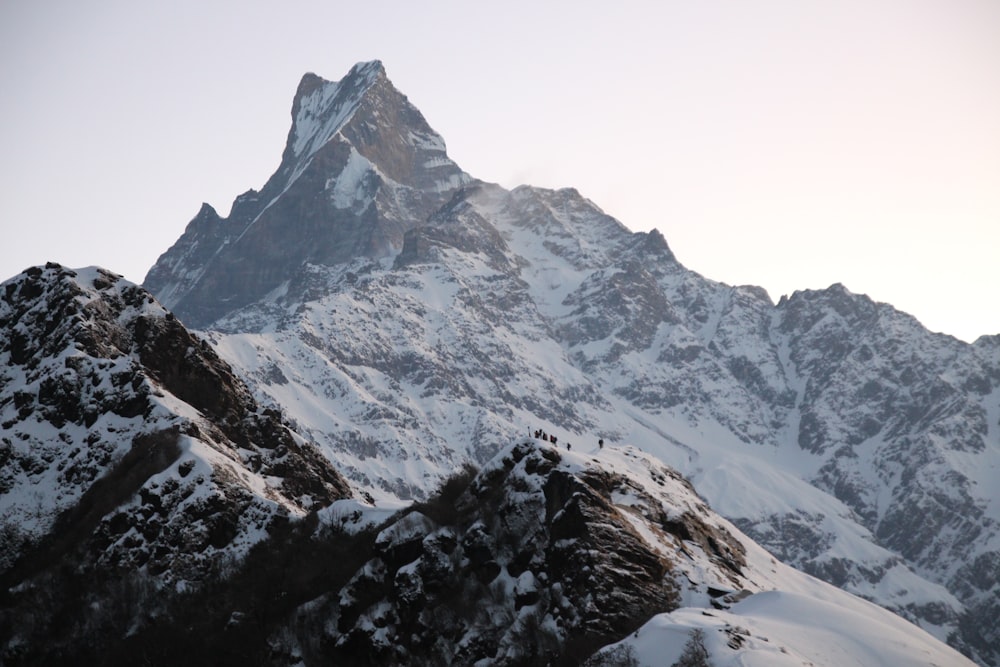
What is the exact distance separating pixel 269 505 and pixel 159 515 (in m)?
9.24

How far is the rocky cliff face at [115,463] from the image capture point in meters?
95.7

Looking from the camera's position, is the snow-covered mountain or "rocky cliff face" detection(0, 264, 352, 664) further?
"rocky cliff face" detection(0, 264, 352, 664)

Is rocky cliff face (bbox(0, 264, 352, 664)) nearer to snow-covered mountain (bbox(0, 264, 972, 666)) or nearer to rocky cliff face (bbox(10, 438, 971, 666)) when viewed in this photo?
snow-covered mountain (bbox(0, 264, 972, 666))

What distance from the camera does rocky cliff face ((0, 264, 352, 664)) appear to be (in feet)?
314

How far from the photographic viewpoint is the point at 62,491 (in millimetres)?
105812

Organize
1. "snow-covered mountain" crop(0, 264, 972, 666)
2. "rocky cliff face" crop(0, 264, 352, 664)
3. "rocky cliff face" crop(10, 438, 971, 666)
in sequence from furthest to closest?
1. "rocky cliff face" crop(0, 264, 352, 664)
2. "snow-covered mountain" crop(0, 264, 972, 666)
3. "rocky cliff face" crop(10, 438, 971, 666)

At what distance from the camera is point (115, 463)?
106 meters

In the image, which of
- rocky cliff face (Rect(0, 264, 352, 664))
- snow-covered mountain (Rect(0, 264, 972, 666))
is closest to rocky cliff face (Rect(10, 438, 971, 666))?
snow-covered mountain (Rect(0, 264, 972, 666))

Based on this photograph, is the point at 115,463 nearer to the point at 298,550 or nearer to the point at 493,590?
the point at 298,550

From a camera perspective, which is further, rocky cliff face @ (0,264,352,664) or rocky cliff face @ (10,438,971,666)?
rocky cliff face @ (0,264,352,664)

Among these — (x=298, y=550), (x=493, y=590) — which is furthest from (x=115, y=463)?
(x=493, y=590)

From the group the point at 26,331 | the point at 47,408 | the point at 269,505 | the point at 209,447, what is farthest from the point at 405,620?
the point at 26,331

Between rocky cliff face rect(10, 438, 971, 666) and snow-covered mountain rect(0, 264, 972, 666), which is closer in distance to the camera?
rocky cliff face rect(10, 438, 971, 666)

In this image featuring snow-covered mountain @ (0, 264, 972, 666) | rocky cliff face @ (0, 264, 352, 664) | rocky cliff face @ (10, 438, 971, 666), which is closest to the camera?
rocky cliff face @ (10, 438, 971, 666)
